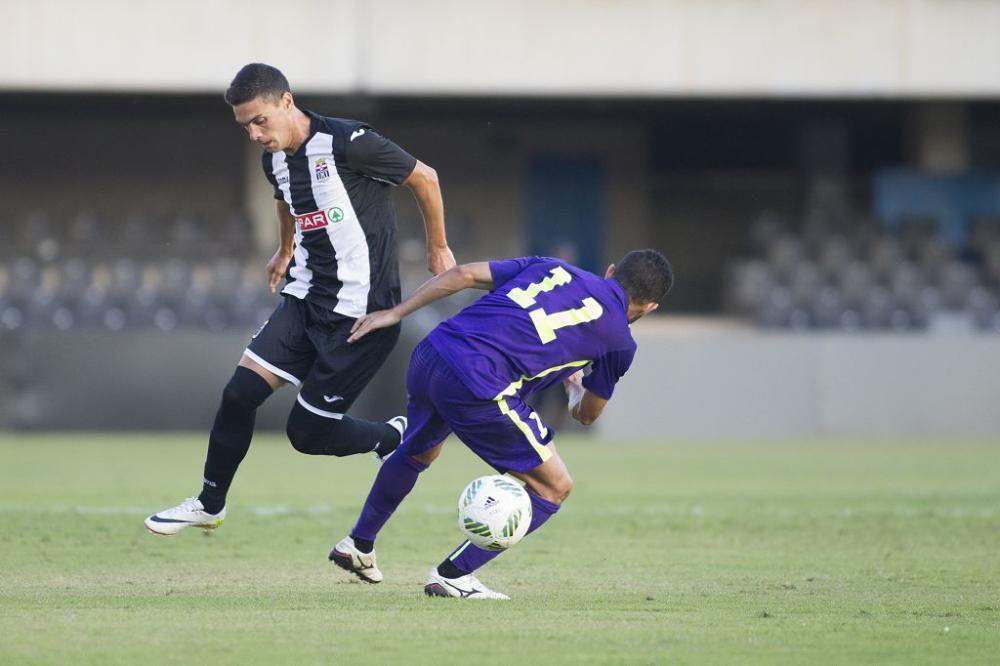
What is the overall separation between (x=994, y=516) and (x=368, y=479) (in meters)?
5.70

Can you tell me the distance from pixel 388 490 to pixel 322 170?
1504mm

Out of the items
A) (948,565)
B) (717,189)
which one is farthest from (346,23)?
(948,565)

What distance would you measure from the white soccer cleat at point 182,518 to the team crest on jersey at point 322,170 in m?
1.65

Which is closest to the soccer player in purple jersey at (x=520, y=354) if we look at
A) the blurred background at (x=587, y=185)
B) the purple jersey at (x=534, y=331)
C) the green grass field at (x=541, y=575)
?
the purple jersey at (x=534, y=331)

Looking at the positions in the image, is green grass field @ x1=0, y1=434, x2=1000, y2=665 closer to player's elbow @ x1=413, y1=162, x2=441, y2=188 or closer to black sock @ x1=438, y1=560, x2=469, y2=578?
black sock @ x1=438, y1=560, x2=469, y2=578

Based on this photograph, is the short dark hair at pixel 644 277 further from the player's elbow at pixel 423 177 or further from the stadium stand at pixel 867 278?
the stadium stand at pixel 867 278

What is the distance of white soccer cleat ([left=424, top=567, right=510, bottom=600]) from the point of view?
6396 mm

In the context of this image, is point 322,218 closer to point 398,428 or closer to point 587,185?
point 398,428

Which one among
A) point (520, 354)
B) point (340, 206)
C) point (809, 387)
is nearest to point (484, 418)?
point (520, 354)

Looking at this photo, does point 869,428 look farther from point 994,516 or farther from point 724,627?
point 724,627

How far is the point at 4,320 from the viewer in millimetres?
19594

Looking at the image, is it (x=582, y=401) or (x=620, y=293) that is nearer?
(x=620, y=293)

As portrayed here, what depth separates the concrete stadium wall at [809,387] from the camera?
19.5 meters

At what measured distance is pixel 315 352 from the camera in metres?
6.86
